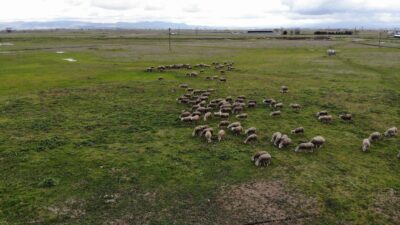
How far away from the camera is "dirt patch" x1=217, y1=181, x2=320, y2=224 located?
11211 millimetres

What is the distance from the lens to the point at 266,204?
11977mm

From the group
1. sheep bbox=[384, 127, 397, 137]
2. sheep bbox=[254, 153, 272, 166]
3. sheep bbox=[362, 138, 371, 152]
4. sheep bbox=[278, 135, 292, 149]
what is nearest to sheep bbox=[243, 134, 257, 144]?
sheep bbox=[278, 135, 292, 149]

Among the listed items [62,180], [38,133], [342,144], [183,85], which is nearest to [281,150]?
[342,144]

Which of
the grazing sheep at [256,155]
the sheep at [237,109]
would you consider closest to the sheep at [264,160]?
the grazing sheep at [256,155]

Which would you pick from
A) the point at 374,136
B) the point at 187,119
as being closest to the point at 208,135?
the point at 187,119

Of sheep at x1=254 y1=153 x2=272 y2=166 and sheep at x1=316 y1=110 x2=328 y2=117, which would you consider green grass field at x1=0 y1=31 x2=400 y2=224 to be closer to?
sheep at x1=254 y1=153 x2=272 y2=166

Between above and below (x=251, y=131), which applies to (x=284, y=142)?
below

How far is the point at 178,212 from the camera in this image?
37.8 feet

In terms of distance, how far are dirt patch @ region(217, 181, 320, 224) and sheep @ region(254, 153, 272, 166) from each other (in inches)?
59.7

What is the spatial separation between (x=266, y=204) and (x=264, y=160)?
2.98m

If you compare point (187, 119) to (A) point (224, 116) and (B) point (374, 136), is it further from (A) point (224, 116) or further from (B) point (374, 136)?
(B) point (374, 136)

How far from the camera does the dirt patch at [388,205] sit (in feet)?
36.8

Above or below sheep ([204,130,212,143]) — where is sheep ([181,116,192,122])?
above

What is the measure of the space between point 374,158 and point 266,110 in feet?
27.6
